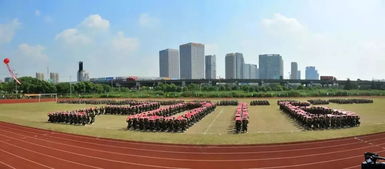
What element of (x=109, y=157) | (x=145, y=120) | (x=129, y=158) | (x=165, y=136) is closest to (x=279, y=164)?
A: (x=129, y=158)

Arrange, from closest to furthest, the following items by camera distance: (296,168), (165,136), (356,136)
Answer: (296,168) → (356,136) → (165,136)

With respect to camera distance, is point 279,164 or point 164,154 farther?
point 164,154

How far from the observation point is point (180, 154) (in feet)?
46.3

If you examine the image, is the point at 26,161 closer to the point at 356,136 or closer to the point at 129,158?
the point at 129,158

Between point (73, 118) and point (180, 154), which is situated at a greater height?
point (73, 118)

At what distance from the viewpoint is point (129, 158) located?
13.6m

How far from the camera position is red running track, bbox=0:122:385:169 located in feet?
40.8

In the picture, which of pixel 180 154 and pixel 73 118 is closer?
pixel 180 154

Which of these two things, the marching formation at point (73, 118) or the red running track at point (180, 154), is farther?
the marching formation at point (73, 118)

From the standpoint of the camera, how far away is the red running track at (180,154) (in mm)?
12438

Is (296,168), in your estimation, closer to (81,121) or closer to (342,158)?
(342,158)

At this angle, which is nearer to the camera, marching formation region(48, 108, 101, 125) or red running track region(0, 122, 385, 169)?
red running track region(0, 122, 385, 169)

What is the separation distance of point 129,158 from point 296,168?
23.2ft

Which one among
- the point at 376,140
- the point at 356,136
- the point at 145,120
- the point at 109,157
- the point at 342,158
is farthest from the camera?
the point at 145,120
